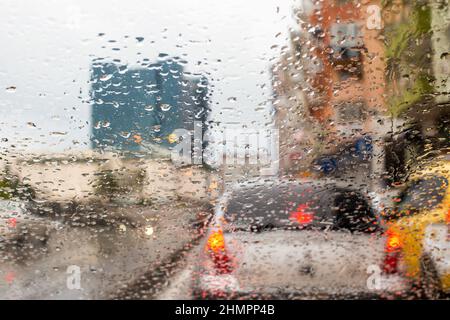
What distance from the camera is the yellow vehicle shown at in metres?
2.87

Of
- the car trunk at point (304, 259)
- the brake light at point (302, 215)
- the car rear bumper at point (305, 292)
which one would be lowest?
the car rear bumper at point (305, 292)

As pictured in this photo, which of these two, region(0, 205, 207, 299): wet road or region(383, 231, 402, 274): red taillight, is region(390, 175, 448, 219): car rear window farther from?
region(0, 205, 207, 299): wet road

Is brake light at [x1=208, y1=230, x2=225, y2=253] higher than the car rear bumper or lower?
higher

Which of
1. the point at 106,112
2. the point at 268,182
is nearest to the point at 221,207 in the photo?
the point at 268,182

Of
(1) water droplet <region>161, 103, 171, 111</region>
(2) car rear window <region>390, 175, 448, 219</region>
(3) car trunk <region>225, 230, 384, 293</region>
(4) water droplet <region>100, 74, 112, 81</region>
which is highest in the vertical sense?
(4) water droplet <region>100, 74, 112, 81</region>

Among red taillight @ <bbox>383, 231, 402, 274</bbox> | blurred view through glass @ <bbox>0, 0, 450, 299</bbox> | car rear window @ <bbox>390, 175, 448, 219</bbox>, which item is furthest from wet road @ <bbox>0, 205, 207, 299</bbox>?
car rear window @ <bbox>390, 175, 448, 219</bbox>

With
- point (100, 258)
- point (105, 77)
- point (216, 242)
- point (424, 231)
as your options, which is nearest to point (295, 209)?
point (216, 242)

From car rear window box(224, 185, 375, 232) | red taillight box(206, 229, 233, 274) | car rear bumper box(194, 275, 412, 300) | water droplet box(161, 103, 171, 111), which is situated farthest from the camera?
water droplet box(161, 103, 171, 111)

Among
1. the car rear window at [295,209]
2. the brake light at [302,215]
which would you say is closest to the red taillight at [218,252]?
the car rear window at [295,209]

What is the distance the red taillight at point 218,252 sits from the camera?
299 cm

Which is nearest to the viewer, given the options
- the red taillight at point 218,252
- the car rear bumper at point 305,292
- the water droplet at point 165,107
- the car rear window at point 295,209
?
the car rear bumper at point 305,292

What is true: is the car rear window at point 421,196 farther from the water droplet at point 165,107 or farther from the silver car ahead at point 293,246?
the water droplet at point 165,107
